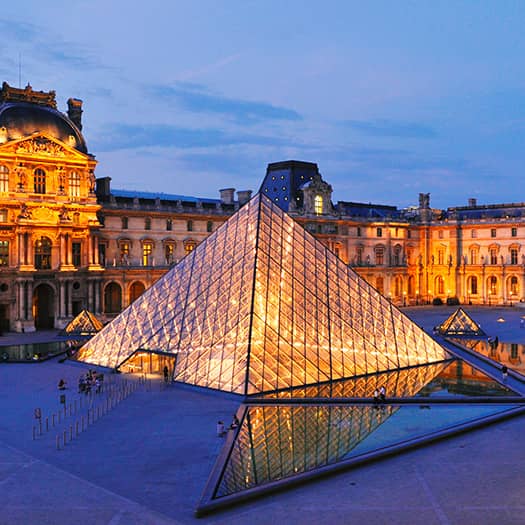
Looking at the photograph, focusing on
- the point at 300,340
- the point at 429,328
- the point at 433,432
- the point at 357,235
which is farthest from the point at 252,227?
the point at 357,235

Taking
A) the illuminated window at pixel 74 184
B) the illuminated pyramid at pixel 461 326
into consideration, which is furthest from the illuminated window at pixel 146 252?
the illuminated pyramid at pixel 461 326

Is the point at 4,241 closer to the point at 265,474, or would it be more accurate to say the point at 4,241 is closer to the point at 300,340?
the point at 300,340

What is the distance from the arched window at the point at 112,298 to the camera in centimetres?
4662

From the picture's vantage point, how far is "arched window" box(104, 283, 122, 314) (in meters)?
46.6

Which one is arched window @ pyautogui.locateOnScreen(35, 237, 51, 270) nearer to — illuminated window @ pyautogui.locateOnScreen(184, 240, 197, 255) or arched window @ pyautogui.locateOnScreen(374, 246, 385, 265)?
illuminated window @ pyautogui.locateOnScreen(184, 240, 197, 255)

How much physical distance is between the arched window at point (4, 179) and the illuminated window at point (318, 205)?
27.3 metres

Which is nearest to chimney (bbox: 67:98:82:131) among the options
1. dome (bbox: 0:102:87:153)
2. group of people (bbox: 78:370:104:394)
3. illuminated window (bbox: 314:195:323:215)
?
dome (bbox: 0:102:87:153)

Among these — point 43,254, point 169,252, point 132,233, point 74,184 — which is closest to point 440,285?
point 169,252

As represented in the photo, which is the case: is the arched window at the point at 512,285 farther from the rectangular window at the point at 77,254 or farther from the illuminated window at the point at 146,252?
the rectangular window at the point at 77,254

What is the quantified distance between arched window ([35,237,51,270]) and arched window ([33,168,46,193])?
9.77 feet

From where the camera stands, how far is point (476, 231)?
2515 inches

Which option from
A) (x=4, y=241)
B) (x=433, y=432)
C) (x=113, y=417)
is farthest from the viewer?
(x=4, y=241)

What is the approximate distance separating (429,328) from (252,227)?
64.0ft

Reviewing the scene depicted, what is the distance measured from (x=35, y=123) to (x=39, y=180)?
340 cm
